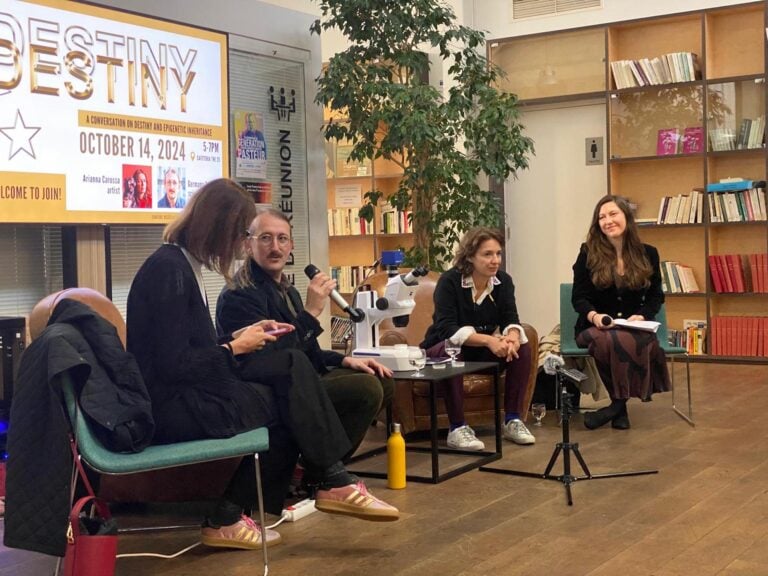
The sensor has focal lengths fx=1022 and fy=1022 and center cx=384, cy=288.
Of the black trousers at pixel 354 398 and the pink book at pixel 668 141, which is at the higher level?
the pink book at pixel 668 141

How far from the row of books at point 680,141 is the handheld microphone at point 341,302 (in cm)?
436

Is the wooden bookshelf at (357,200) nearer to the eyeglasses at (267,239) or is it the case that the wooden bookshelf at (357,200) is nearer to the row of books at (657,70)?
the row of books at (657,70)

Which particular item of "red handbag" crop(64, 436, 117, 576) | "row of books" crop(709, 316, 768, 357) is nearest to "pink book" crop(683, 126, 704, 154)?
"row of books" crop(709, 316, 768, 357)

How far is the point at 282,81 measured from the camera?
6254 mm

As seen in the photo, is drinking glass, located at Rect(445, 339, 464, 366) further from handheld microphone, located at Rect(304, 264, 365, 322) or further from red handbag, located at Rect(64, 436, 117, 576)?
red handbag, located at Rect(64, 436, 117, 576)

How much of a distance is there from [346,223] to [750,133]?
3427mm

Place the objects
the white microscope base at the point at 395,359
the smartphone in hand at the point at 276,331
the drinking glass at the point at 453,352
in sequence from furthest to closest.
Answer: the drinking glass at the point at 453,352, the white microscope base at the point at 395,359, the smartphone in hand at the point at 276,331

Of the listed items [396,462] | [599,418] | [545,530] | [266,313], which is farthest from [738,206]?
[266,313]

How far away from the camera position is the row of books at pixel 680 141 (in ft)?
25.0

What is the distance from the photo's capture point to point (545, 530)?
10.8 feet

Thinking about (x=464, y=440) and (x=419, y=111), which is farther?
(x=419, y=111)

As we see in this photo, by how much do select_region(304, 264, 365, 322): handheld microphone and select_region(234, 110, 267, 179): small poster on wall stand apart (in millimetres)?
2042

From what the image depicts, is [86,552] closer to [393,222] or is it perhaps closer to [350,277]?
[393,222]

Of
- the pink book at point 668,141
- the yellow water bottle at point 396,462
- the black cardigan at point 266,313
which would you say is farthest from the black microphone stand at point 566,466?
the pink book at point 668,141
